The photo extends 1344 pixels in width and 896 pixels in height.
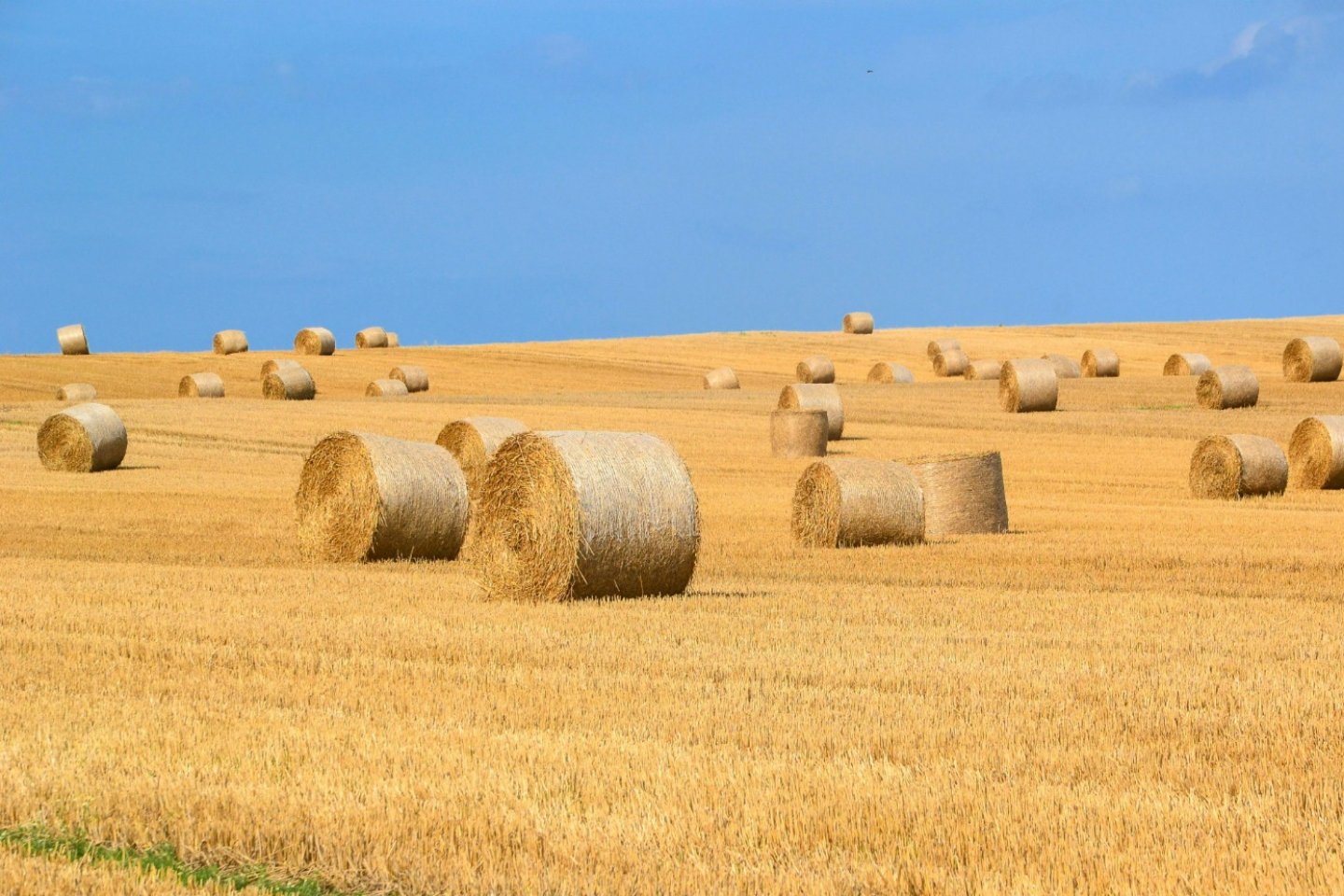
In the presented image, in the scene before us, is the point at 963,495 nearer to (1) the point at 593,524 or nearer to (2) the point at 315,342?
(1) the point at 593,524

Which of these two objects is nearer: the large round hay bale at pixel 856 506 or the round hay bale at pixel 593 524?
the round hay bale at pixel 593 524

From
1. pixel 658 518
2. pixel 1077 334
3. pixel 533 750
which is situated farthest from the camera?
pixel 1077 334

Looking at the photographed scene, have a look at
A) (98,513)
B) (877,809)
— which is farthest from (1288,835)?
(98,513)

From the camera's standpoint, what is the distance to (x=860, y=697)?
305 inches

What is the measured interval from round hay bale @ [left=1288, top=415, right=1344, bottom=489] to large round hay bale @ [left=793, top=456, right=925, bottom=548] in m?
7.64

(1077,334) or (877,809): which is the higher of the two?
(1077,334)

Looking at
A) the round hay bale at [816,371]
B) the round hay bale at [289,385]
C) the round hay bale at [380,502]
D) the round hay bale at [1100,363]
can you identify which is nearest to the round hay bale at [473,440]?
the round hay bale at [380,502]

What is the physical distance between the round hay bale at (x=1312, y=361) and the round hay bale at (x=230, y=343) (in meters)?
31.9

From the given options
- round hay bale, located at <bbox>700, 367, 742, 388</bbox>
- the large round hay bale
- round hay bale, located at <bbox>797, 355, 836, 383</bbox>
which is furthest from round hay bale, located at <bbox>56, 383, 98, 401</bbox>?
the large round hay bale

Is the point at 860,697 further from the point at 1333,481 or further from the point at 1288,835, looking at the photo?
the point at 1333,481

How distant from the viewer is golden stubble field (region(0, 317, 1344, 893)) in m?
5.24

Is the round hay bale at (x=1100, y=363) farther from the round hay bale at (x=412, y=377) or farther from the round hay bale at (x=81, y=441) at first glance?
the round hay bale at (x=81, y=441)

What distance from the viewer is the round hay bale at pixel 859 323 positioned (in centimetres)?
6894

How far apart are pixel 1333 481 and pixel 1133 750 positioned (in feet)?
56.1
